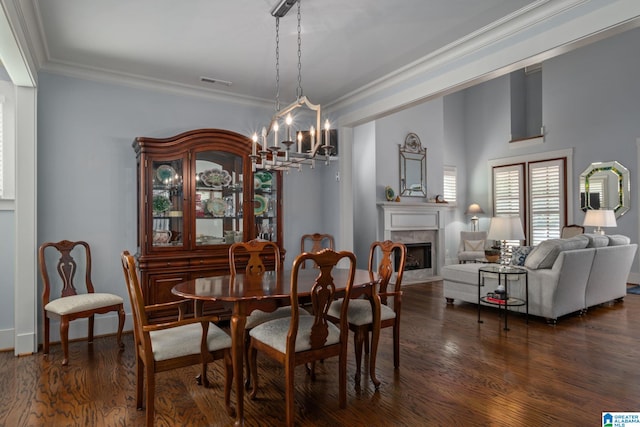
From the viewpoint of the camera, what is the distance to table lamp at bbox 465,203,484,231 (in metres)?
8.61

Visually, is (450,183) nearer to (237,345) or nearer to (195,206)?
(195,206)

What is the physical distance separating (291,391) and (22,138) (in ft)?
10.3

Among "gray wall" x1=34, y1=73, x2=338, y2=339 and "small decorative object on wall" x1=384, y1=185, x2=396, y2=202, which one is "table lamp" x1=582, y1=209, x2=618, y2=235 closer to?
"small decorative object on wall" x1=384, y1=185, x2=396, y2=202

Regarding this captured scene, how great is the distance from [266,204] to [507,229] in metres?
2.72

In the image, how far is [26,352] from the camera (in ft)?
10.9

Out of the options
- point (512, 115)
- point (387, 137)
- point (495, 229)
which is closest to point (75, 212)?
point (495, 229)

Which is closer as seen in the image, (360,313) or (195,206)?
(360,313)

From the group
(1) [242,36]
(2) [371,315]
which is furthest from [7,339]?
(1) [242,36]

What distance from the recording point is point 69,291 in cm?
362

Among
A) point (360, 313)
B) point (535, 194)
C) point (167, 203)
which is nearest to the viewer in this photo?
A: point (360, 313)

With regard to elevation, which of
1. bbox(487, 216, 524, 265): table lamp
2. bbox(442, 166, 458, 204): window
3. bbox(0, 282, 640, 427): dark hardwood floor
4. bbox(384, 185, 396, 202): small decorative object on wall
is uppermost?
bbox(442, 166, 458, 204): window

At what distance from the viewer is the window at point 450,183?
8.77 metres

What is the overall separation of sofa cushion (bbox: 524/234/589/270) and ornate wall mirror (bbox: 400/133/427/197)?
3.03 m

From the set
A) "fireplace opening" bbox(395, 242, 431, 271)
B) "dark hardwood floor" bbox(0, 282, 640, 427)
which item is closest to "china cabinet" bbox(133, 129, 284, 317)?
"dark hardwood floor" bbox(0, 282, 640, 427)
